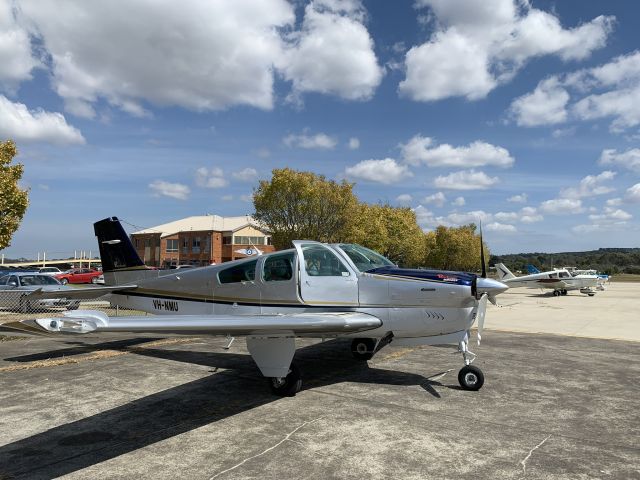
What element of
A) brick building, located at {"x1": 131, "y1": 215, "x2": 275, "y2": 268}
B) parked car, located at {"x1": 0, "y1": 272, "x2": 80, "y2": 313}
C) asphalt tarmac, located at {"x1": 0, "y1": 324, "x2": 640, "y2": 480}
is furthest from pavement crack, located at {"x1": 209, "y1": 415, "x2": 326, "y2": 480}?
brick building, located at {"x1": 131, "y1": 215, "x2": 275, "y2": 268}

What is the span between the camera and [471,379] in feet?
23.6

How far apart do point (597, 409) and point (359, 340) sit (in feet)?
14.9

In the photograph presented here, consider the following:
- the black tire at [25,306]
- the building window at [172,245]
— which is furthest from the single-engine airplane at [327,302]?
the building window at [172,245]

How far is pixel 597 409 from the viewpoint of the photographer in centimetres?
632

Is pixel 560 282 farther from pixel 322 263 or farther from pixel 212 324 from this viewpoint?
pixel 212 324

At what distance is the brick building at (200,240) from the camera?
70875 millimetres

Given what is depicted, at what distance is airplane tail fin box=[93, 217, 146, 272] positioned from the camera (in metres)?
10.9

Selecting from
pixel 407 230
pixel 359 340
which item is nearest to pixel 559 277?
pixel 407 230

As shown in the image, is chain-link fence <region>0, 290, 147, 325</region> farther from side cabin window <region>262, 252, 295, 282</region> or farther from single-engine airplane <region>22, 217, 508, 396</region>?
side cabin window <region>262, 252, 295, 282</region>

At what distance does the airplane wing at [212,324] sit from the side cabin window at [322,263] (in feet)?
2.40

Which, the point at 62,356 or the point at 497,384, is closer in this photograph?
the point at 497,384

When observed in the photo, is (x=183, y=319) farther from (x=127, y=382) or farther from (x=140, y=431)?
(x=127, y=382)

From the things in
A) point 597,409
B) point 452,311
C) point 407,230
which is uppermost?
point 407,230

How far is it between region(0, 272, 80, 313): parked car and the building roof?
51359 millimetres
